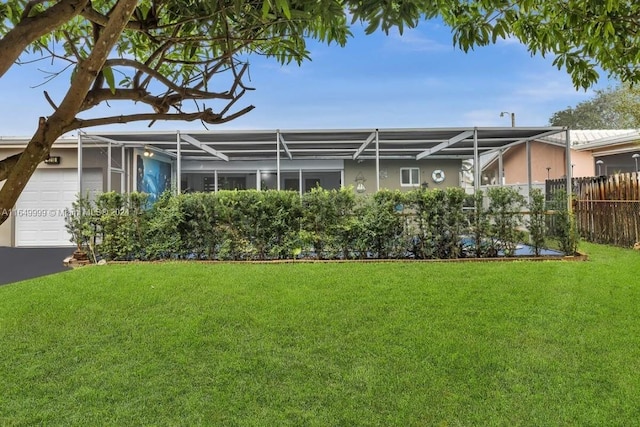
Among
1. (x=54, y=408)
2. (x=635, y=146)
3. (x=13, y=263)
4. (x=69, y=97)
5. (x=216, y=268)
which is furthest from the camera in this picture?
Answer: (x=635, y=146)

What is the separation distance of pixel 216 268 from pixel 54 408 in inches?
172

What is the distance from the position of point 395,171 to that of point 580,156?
7954 millimetres

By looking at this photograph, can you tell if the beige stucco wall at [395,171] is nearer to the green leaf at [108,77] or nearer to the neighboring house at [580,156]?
the neighboring house at [580,156]

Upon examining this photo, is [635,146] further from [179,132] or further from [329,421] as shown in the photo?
[329,421]

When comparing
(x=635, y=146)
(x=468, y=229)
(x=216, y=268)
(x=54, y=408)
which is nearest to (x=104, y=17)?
(x=54, y=408)

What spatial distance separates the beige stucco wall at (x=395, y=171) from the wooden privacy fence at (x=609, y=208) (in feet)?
15.0

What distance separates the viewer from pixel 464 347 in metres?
3.79

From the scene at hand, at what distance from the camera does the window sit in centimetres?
1633

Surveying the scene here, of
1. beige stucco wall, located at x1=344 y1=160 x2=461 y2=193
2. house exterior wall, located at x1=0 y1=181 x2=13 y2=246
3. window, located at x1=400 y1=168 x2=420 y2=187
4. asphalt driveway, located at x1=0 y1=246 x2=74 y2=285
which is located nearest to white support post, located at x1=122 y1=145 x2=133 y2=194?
asphalt driveway, located at x1=0 y1=246 x2=74 y2=285

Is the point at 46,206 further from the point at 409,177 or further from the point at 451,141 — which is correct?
the point at 409,177

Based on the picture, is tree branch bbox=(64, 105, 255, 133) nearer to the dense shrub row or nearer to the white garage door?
the dense shrub row

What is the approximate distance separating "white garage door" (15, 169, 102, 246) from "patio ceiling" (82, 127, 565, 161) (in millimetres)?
1641

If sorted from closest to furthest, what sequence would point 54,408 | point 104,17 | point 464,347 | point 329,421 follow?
point 104,17 → point 329,421 → point 54,408 → point 464,347

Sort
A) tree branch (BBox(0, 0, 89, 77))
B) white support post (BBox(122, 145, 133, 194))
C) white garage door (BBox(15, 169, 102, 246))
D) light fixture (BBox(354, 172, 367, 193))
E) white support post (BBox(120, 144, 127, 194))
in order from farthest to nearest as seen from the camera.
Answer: light fixture (BBox(354, 172, 367, 193)), white support post (BBox(122, 145, 133, 194)), white garage door (BBox(15, 169, 102, 246)), white support post (BBox(120, 144, 127, 194)), tree branch (BBox(0, 0, 89, 77))
